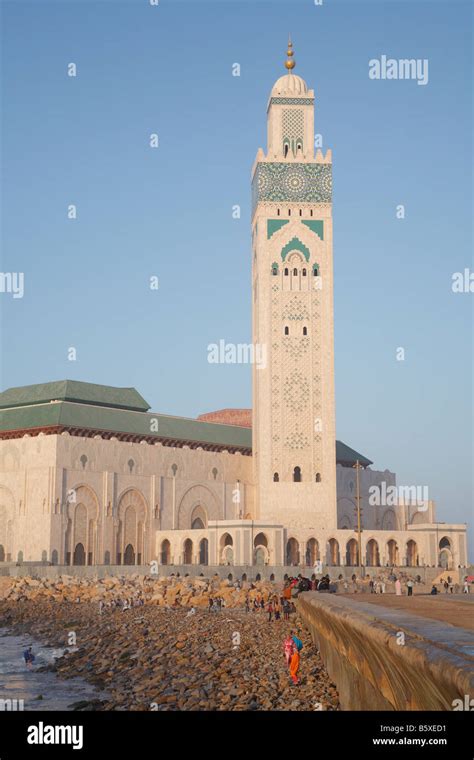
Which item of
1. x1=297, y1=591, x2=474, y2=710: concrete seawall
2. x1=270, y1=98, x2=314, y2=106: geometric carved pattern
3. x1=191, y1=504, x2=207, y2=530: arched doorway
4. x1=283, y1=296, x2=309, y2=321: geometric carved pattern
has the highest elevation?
x1=270, y1=98, x2=314, y2=106: geometric carved pattern

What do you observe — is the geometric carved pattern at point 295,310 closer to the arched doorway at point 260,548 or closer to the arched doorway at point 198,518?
the arched doorway at point 260,548

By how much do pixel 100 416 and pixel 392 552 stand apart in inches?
939

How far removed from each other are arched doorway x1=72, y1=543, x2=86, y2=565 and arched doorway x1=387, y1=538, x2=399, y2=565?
22.0 metres

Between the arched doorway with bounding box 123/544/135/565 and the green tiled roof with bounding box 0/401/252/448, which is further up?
the green tiled roof with bounding box 0/401/252/448

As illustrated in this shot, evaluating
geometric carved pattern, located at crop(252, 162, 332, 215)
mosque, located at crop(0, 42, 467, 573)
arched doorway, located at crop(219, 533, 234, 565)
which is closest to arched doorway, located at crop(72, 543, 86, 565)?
mosque, located at crop(0, 42, 467, 573)

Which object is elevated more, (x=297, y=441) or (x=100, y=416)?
(x=100, y=416)

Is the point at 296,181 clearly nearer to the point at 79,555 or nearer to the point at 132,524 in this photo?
the point at 132,524

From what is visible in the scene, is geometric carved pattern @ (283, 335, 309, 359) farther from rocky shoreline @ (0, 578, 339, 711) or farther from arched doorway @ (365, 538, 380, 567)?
rocky shoreline @ (0, 578, 339, 711)

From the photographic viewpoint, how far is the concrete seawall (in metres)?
5.66

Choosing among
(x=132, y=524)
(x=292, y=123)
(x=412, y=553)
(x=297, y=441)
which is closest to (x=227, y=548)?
(x=132, y=524)

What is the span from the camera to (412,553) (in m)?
68.4

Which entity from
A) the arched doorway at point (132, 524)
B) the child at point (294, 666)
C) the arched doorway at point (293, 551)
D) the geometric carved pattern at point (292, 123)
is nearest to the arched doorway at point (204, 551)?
the arched doorway at point (132, 524)
